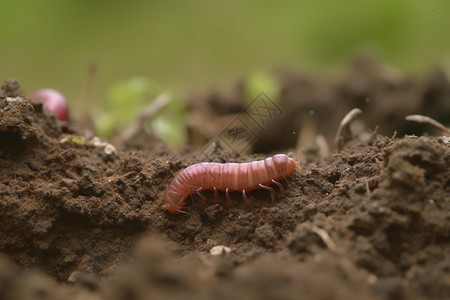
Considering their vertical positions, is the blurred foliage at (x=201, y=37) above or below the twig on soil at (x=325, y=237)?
above

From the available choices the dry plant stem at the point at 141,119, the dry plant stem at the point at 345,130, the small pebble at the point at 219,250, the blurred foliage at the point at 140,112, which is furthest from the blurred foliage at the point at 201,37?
the small pebble at the point at 219,250

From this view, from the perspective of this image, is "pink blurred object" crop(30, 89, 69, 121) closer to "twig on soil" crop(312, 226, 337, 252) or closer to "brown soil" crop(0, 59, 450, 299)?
"brown soil" crop(0, 59, 450, 299)

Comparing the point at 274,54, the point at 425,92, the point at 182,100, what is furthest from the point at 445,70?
the point at 182,100

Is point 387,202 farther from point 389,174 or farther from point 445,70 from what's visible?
point 445,70

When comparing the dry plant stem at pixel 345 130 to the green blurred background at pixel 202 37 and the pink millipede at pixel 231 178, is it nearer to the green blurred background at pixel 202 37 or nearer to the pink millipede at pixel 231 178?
the pink millipede at pixel 231 178

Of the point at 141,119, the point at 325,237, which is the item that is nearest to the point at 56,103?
the point at 141,119

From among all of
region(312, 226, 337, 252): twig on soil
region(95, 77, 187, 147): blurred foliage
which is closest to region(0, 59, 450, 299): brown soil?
region(312, 226, 337, 252): twig on soil
